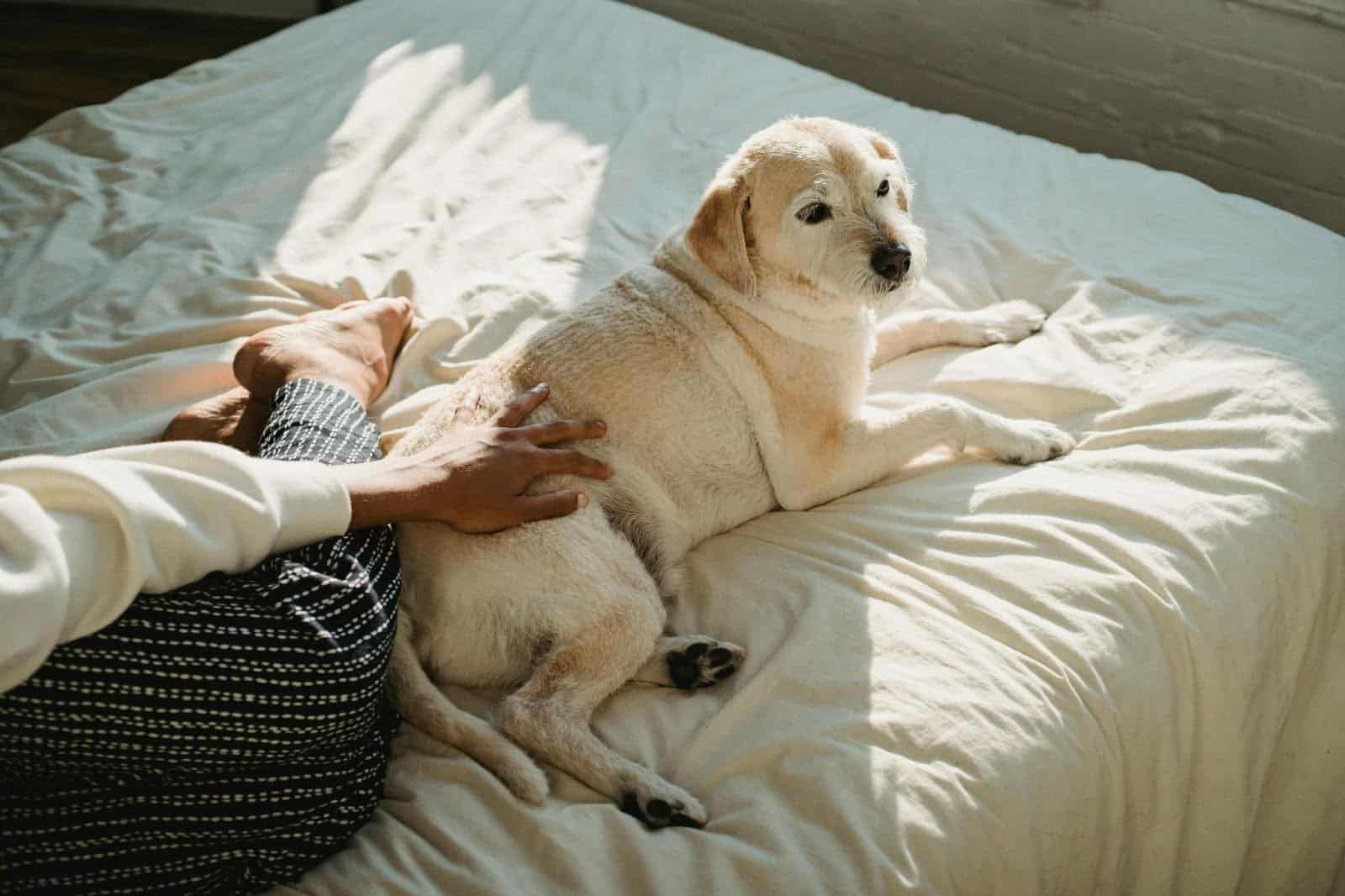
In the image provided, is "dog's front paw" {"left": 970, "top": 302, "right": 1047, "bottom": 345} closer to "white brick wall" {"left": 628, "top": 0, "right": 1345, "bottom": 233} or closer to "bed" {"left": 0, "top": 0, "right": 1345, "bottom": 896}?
"bed" {"left": 0, "top": 0, "right": 1345, "bottom": 896}

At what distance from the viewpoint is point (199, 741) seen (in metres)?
1.38

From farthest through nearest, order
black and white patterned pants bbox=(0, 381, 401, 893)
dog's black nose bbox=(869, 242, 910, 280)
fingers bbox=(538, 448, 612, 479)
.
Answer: dog's black nose bbox=(869, 242, 910, 280)
fingers bbox=(538, 448, 612, 479)
black and white patterned pants bbox=(0, 381, 401, 893)

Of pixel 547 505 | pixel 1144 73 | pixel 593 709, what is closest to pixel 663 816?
pixel 593 709

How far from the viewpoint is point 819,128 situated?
2072 mm

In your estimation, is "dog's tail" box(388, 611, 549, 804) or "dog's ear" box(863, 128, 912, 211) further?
"dog's ear" box(863, 128, 912, 211)

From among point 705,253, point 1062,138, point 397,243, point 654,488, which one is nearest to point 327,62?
point 397,243

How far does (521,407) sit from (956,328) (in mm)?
1002

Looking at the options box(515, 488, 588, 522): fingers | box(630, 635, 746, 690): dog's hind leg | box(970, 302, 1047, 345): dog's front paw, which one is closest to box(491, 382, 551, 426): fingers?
box(515, 488, 588, 522): fingers

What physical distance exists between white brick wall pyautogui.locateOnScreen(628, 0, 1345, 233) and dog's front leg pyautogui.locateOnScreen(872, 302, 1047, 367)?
1581mm

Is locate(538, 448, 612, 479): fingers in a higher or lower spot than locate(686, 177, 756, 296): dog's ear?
lower

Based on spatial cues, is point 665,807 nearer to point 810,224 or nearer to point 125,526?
point 125,526

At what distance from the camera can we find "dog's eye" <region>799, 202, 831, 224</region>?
79.4 inches

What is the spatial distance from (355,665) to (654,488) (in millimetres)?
714

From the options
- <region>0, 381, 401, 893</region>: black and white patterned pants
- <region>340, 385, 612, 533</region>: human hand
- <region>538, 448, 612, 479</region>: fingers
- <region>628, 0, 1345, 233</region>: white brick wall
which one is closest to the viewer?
<region>0, 381, 401, 893</region>: black and white patterned pants
